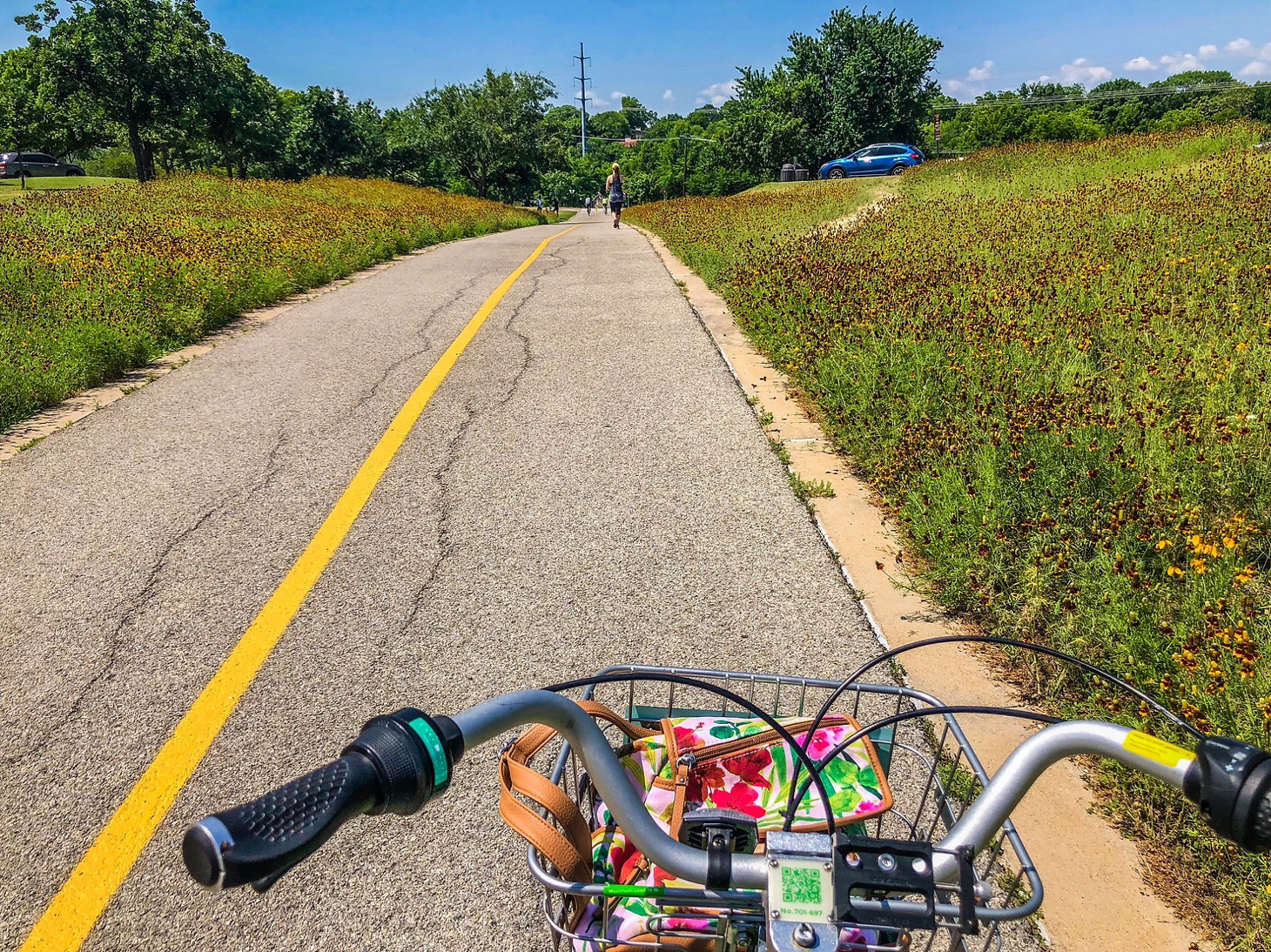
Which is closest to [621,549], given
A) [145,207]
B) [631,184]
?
[145,207]

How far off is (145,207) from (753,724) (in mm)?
19836

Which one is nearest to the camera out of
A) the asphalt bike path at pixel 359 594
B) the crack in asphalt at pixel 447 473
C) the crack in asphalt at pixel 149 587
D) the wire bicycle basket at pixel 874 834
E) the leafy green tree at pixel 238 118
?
the wire bicycle basket at pixel 874 834

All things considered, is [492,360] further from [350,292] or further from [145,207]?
[145,207]

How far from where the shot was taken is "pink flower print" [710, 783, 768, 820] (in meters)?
2.02

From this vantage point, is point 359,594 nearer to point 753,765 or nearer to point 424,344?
point 753,765

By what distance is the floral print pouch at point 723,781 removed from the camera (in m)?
1.85

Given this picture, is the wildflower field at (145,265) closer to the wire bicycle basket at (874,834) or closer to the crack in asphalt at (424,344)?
the crack in asphalt at (424,344)

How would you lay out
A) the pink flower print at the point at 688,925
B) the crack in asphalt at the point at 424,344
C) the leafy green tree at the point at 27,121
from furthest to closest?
the leafy green tree at the point at 27,121
the crack in asphalt at the point at 424,344
the pink flower print at the point at 688,925

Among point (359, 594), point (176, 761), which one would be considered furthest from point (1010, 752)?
point (176, 761)

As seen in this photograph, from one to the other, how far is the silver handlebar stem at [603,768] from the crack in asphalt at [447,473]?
2.26 meters

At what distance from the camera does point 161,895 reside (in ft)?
7.33

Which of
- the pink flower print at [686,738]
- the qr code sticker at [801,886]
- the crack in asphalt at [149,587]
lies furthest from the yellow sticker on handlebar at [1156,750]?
the crack in asphalt at [149,587]

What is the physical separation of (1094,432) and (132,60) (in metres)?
42.4

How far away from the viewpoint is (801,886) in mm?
1109
